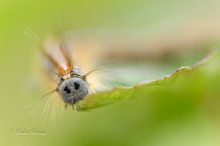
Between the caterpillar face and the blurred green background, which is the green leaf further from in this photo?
the blurred green background

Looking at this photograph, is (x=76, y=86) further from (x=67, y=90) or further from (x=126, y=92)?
(x=126, y=92)

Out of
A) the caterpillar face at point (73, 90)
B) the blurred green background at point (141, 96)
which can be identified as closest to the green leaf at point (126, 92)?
the caterpillar face at point (73, 90)

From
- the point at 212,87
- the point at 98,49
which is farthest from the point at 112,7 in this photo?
the point at 212,87

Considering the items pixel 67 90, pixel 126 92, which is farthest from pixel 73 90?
pixel 126 92

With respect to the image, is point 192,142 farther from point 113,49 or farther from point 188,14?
point 188,14

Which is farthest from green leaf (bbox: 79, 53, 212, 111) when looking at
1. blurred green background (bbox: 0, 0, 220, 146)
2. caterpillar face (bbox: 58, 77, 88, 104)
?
blurred green background (bbox: 0, 0, 220, 146)
